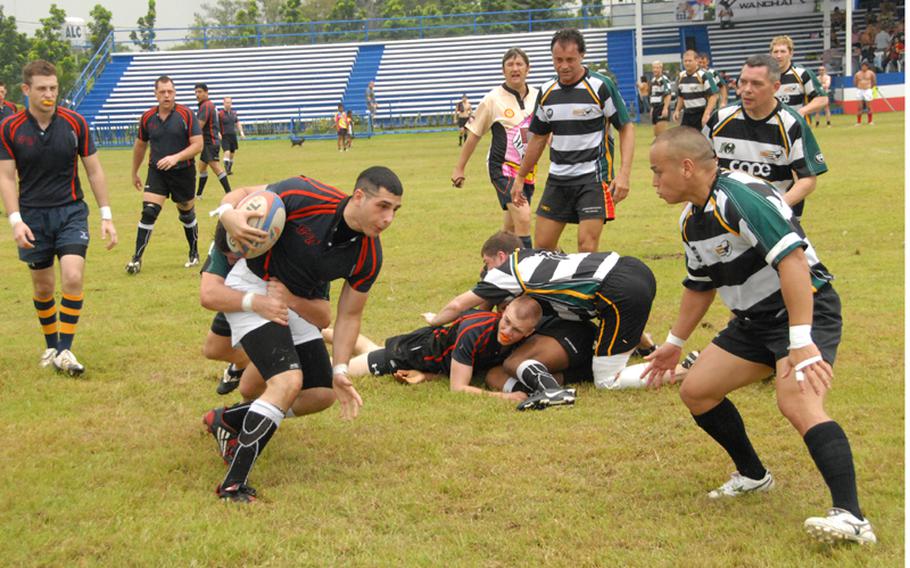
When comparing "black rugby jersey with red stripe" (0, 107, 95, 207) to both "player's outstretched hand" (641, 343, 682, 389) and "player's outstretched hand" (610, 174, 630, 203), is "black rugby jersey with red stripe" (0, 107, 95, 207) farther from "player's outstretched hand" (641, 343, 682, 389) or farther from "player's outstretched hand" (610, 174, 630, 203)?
"player's outstretched hand" (641, 343, 682, 389)

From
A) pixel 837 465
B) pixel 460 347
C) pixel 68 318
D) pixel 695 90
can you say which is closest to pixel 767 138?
pixel 460 347

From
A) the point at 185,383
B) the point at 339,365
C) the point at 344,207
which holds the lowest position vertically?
the point at 185,383

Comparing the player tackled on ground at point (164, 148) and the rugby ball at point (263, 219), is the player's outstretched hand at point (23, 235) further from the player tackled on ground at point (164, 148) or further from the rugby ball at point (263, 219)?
the player tackled on ground at point (164, 148)

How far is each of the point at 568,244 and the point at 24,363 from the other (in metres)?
6.77

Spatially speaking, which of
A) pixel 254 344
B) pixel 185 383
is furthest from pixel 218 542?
pixel 185 383

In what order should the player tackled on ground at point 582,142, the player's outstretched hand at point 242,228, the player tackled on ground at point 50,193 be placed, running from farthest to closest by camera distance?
the player tackled on ground at point 582,142, the player tackled on ground at point 50,193, the player's outstretched hand at point 242,228

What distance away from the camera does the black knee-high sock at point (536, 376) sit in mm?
6582

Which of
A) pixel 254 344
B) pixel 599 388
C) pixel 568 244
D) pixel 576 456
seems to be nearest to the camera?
pixel 254 344

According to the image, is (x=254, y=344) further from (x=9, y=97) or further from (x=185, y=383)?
(x=9, y=97)

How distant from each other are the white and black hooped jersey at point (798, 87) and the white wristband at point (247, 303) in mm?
6703

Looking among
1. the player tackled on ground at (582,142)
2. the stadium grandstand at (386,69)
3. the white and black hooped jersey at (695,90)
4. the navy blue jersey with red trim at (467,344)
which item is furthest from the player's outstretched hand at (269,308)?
the stadium grandstand at (386,69)

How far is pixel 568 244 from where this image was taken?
12664 mm

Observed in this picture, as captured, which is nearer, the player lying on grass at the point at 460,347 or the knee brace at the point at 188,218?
the player lying on grass at the point at 460,347

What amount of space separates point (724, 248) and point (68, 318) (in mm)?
5378
